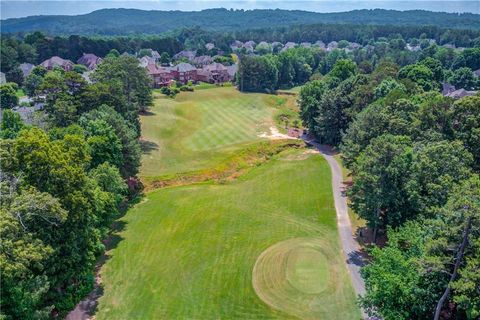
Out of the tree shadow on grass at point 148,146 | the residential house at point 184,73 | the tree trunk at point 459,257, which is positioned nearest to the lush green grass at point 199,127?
the tree shadow on grass at point 148,146

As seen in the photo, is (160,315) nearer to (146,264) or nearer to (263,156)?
(146,264)

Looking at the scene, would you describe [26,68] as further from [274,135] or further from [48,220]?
[48,220]

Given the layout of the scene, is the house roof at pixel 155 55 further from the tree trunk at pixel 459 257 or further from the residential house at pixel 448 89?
the tree trunk at pixel 459 257

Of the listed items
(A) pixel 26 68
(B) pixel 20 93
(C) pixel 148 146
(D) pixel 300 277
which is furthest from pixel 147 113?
(A) pixel 26 68

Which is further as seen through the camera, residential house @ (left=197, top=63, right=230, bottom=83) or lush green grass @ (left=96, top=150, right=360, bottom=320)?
residential house @ (left=197, top=63, right=230, bottom=83)

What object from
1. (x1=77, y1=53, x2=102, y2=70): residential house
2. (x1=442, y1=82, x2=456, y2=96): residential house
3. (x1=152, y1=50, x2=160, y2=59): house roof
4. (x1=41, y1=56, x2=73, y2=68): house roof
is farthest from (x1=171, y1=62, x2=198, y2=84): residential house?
(x1=442, y1=82, x2=456, y2=96): residential house

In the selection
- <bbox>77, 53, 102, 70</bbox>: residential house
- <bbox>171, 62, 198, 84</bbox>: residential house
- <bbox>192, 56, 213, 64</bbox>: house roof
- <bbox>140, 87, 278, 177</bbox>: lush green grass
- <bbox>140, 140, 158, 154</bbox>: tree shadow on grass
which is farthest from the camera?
<bbox>192, 56, 213, 64</bbox>: house roof

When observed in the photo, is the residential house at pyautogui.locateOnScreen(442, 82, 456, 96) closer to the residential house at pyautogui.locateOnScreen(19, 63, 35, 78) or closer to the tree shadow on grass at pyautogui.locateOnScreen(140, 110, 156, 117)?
the tree shadow on grass at pyautogui.locateOnScreen(140, 110, 156, 117)

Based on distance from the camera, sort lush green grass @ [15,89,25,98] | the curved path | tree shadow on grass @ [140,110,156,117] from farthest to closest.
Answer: lush green grass @ [15,89,25,98] < tree shadow on grass @ [140,110,156,117] < the curved path
